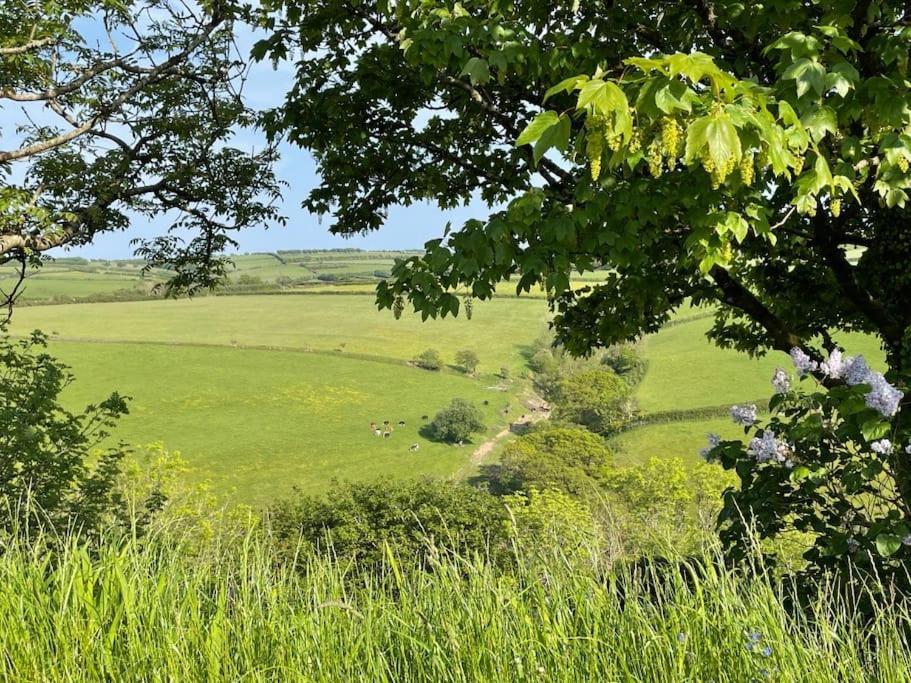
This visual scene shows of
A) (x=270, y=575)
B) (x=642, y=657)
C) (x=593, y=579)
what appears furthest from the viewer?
(x=270, y=575)

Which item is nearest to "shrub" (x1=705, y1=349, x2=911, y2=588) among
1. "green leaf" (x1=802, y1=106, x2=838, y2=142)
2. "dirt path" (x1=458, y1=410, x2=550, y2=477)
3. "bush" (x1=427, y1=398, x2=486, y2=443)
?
"green leaf" (x1=802, y1=106, x2=838, y2=142)

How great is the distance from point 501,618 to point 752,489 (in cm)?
280

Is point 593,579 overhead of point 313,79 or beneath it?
beneath

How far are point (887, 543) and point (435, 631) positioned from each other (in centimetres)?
279

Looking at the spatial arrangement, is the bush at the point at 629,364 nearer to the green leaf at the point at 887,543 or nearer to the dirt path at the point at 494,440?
the dirt path at the point at 494,440

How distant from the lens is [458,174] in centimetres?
933

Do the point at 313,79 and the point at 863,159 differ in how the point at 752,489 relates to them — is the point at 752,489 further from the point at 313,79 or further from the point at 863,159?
the point at 313,79

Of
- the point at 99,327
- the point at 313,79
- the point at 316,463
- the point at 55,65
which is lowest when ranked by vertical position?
the point at 316,463

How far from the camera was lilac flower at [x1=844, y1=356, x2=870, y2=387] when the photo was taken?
4.71 metres

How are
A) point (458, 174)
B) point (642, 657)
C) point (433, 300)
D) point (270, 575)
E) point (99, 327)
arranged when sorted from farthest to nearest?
point (99, 327) < point (458, 174) < point (433, 300) < point (270, 575) < point (642, 657)

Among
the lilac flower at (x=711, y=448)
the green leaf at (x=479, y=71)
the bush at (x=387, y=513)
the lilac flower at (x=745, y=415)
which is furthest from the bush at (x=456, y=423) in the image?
the green leaf at (x=479, y=71)

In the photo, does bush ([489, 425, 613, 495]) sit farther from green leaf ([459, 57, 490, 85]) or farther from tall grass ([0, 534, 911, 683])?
tall grass ([0, 534, 911, 683])

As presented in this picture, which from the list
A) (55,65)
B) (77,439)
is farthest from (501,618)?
(77,439)

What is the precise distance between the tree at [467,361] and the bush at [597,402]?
48.5ft
